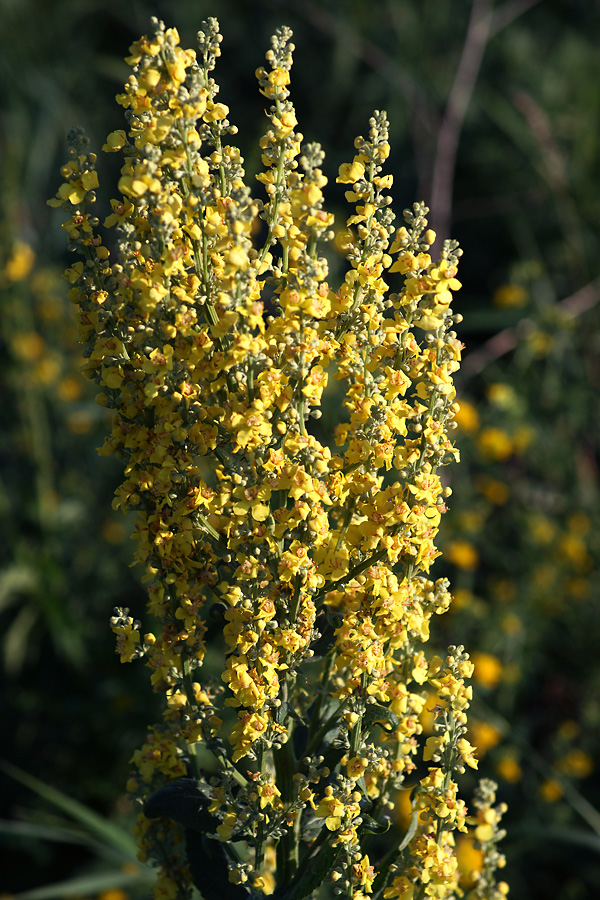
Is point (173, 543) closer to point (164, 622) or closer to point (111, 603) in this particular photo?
point (164, 622)

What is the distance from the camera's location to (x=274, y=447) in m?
1.01

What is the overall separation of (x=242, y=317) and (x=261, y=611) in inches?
13.6

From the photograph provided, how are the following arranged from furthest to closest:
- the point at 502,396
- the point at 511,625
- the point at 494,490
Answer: the point at 494,490
the point at 502,396
the point at 511,625

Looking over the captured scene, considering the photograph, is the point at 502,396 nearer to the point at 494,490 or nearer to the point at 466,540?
the point at 494,490

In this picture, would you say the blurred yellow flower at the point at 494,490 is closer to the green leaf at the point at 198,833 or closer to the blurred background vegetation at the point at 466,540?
the blurred background vegetation at the point at 466,540

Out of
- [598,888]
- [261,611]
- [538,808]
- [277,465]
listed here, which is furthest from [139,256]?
[598,888]

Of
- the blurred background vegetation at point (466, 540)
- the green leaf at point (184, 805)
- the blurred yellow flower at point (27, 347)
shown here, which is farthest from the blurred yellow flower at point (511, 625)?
the green leaf at point (184, 805)

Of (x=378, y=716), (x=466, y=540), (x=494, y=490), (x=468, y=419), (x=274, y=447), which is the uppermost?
(x=468, y=419)

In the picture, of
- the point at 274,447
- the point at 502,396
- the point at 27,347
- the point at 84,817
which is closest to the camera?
the point at 274,447

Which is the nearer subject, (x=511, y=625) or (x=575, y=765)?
(x=575, y=765)

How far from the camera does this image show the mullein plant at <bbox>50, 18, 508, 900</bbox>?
92 centimetres

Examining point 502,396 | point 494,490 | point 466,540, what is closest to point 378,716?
point 502,396

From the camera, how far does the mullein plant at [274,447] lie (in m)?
0.92

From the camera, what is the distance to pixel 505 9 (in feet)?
20.4
